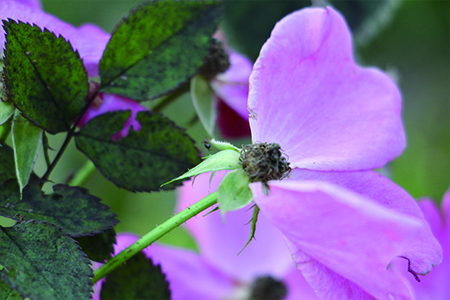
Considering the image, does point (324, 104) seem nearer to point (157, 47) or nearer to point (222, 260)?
point (157, 47)

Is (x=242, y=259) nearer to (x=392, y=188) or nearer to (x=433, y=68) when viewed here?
(x=392, y=188)

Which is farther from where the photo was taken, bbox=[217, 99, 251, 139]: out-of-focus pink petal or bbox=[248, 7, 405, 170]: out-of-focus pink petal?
bbox=[217, 99, 251, 139]: out-of-focus pink petal

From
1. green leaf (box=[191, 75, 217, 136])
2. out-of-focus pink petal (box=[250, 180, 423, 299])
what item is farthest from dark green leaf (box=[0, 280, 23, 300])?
green leaf (box=[191, 75, 217, 136])

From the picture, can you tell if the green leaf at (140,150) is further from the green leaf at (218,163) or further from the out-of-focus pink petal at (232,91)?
the out-of-focus pink petal at (232,91)

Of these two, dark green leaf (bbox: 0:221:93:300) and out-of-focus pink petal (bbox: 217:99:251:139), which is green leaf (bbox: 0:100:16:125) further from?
out-of-focus pink petal (bbox: 217:99:251:139)

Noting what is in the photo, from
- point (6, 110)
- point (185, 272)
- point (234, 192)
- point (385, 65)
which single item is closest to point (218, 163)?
point (234, 192)
